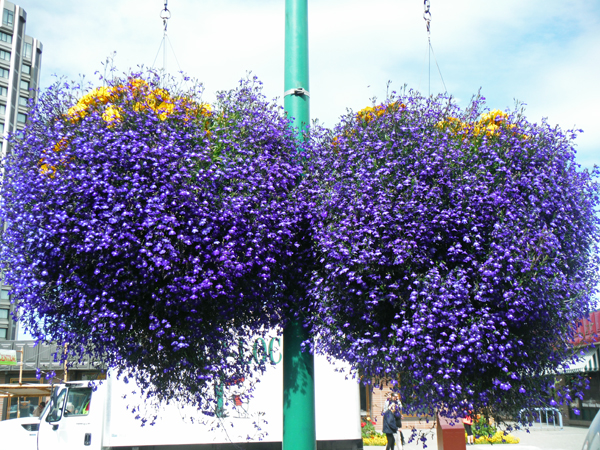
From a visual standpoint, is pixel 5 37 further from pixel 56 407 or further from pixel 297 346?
pixel 297 346

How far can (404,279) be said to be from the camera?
529cm

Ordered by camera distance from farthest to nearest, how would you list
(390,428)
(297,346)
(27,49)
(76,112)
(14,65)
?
1. (27,49)
2. (14,65)
3. (390,428)
4. (297,346)
5. (76,112)

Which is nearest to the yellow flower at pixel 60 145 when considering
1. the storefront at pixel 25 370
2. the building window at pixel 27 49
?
the storefront at pixel 25 370

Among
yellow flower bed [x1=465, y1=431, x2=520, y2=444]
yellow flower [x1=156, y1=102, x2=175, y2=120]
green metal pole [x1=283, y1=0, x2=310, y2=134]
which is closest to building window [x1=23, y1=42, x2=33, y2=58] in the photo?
yellow flower bed [x1=465, y1=431, x2=520, y2=444]

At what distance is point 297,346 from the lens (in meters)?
6.25

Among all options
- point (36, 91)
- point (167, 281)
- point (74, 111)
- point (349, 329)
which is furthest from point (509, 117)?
point (36, 91)

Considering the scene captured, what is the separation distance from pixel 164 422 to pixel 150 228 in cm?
922

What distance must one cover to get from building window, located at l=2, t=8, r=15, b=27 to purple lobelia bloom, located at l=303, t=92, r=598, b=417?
86993 mm

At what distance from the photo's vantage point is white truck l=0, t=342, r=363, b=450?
1267cm

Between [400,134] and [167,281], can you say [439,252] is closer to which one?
[400,134]

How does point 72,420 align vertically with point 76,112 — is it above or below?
below

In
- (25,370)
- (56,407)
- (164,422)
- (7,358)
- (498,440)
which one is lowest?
(498,440)

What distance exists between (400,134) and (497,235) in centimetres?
149

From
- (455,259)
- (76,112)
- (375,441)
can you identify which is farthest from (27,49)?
(455,259)
